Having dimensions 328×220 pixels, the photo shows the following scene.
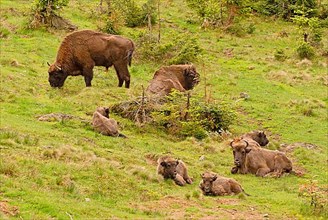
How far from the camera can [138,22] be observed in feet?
143

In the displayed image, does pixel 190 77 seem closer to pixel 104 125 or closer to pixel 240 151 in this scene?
pixel 104 125

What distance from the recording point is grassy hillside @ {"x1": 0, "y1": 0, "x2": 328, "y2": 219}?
13.8m

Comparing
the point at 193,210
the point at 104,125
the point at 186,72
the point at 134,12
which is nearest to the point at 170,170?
the point at 193,210

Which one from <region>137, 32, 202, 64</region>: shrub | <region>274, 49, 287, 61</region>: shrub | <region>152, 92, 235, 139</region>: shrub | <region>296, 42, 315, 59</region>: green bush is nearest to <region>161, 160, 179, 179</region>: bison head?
<region>152, 92, 235, 139</region>: shrub

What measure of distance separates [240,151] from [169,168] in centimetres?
334

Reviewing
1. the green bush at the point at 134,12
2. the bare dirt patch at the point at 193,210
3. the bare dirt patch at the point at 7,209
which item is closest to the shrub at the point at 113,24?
the green bush at the point at 134,12

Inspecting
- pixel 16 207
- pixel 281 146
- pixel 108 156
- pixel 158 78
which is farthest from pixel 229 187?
pixel 158 78

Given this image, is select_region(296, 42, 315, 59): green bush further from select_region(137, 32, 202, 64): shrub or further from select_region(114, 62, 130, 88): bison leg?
select_region(114, 62, 130, 88): bison leg

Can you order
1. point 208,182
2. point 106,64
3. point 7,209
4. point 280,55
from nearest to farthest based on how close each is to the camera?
point 7,209 → point 208,182 → point 106,64 → point 280,55

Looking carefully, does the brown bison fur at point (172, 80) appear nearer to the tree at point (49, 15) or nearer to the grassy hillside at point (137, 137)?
the grassy hillside at point (137, 137)

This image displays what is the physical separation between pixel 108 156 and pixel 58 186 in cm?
427

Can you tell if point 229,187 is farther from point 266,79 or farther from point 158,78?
point 266,79

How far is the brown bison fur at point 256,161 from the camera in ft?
64.5

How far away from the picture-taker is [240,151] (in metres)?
19.7
